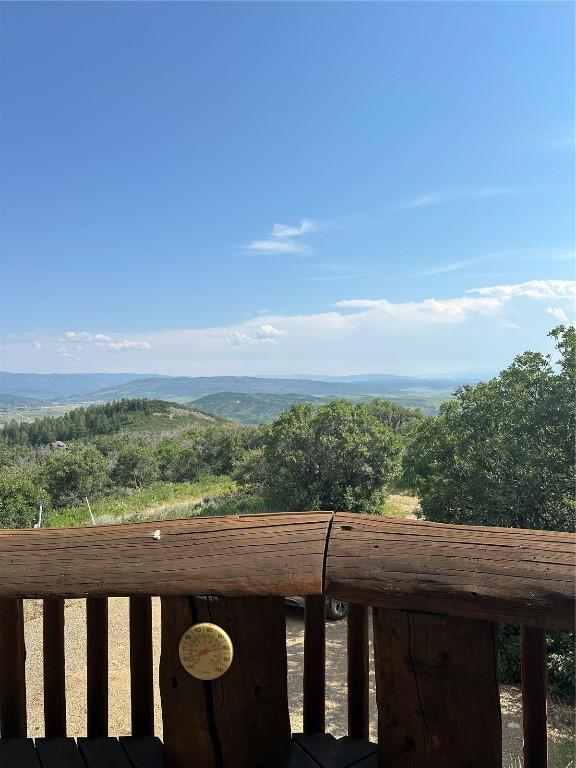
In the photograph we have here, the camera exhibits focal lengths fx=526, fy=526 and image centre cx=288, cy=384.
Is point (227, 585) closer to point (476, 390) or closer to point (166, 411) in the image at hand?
point (476, 390)

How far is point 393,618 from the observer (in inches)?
39.5

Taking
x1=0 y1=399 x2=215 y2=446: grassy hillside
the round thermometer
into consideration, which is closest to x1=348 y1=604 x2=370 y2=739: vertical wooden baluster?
the round thermometer

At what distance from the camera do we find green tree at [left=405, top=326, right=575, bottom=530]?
790 cm

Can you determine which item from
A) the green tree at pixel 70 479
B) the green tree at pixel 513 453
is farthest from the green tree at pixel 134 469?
the green tree at pixel 513 453

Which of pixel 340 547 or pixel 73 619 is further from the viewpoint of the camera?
pixel 73 619

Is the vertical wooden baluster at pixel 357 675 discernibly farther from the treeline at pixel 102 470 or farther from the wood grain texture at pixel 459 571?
the treeline at pixel 102 470

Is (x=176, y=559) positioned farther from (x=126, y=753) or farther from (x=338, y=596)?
(x=126, y=753)

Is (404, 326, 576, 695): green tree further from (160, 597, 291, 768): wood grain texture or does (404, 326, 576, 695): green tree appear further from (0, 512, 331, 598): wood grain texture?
(0, 512, 331, 598): wood grain texture

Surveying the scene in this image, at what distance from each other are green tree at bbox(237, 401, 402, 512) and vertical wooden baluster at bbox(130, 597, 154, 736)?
11.7 m

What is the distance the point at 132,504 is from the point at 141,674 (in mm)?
18474

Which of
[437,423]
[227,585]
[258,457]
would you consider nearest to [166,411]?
[258,457]

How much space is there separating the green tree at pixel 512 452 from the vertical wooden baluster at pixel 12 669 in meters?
7.62

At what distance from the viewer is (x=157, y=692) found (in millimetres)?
4801

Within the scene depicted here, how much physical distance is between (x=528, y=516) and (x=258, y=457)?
28.2ft
